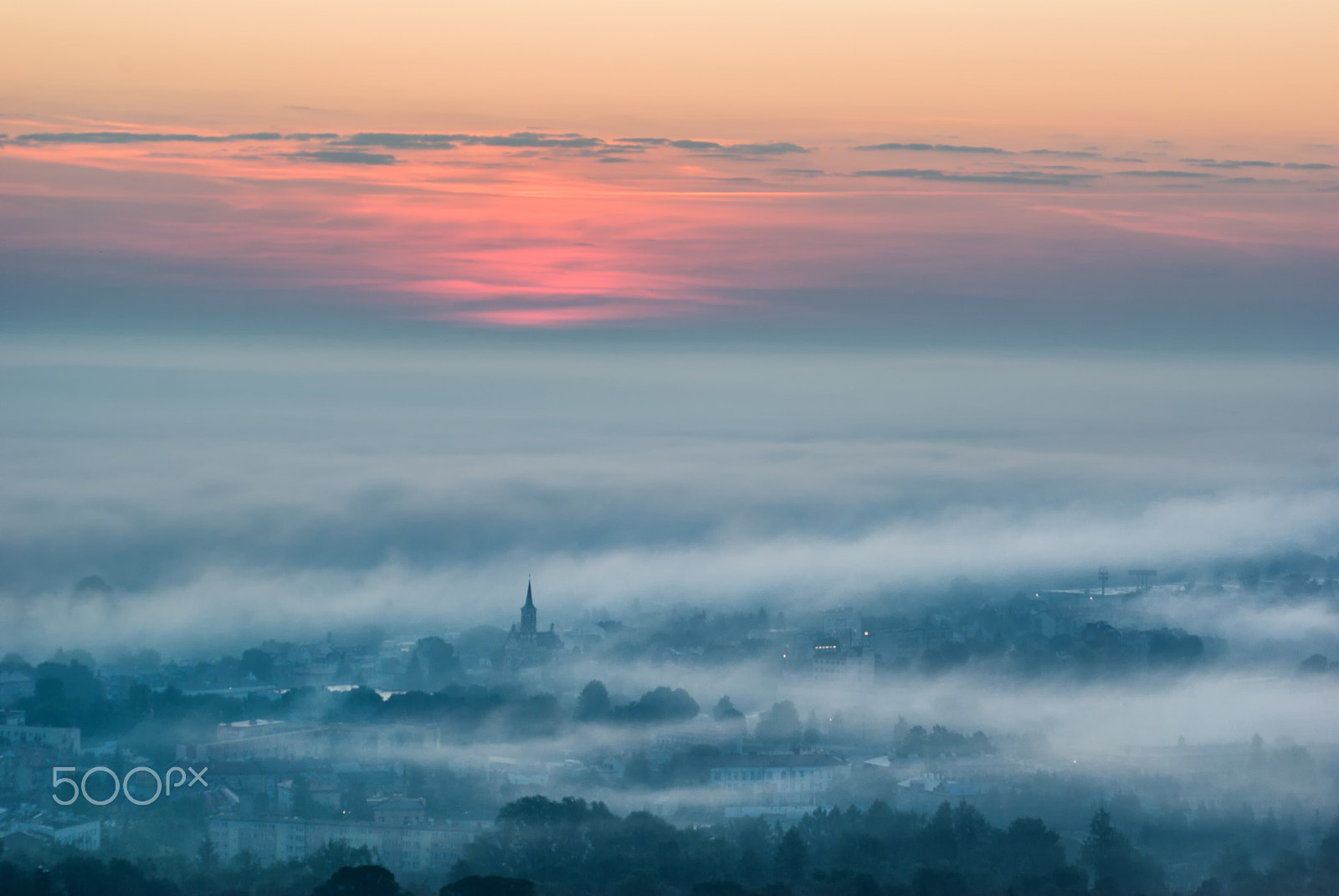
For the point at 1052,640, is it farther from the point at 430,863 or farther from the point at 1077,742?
the point at 430,863

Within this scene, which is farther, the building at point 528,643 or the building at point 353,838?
the building at point 528,643

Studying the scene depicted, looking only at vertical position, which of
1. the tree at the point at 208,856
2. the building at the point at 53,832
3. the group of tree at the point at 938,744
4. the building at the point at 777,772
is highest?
the group of tree at the point at 938,744

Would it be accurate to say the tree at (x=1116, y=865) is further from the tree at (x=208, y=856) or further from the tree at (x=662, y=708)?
the tree at (x=662, y=708)

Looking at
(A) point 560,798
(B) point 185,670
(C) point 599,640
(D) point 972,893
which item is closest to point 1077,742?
(A) point 560,798

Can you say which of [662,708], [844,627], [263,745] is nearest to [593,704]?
[662,708]

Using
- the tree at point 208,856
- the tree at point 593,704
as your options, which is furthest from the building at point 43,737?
the tree at point 593,704

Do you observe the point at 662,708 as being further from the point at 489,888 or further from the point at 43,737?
the point at 489,888
